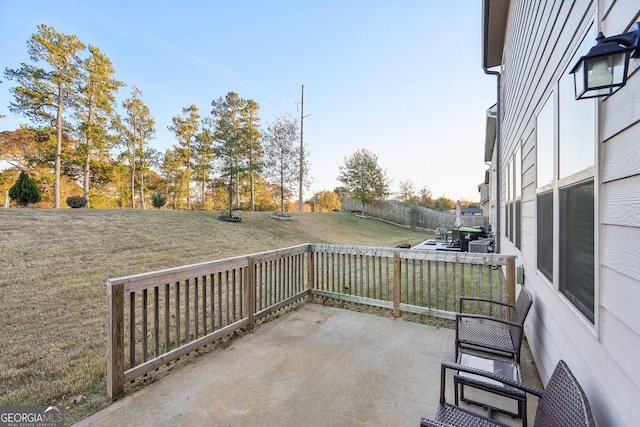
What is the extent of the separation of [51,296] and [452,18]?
33.9ft

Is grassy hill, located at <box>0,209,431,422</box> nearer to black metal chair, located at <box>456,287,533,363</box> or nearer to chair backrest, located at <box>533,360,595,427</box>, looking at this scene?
chair backrest, located at <box>533,360,595,427</box>

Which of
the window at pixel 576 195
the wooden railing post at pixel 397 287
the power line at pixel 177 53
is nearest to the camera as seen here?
the window at pixel 576 195

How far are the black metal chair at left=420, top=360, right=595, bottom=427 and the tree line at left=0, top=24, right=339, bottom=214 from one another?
11.8 metres

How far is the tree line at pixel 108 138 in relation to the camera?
13266 mm

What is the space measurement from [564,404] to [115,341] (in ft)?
9.23

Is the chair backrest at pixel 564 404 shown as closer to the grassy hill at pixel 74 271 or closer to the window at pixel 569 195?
the window at pixel 569 195

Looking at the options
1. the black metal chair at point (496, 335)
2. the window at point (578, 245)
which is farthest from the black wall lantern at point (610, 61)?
the black metal chair at point (496, 335)

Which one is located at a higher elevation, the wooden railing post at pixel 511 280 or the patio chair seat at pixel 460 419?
the wooden railing post at pixel 511 280

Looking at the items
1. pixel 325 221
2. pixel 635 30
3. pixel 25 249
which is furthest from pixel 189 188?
pixel 635 30

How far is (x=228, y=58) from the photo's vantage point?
13.0m

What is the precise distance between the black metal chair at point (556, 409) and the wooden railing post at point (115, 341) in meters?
2.25

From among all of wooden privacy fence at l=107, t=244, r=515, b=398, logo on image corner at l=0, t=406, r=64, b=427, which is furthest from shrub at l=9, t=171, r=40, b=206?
logo on image corner at l=0, t=406, r=64, b=427

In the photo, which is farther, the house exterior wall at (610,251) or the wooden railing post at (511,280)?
the wooden railing post at (511,280)

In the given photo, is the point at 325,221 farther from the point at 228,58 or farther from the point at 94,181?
the point at 94,181
